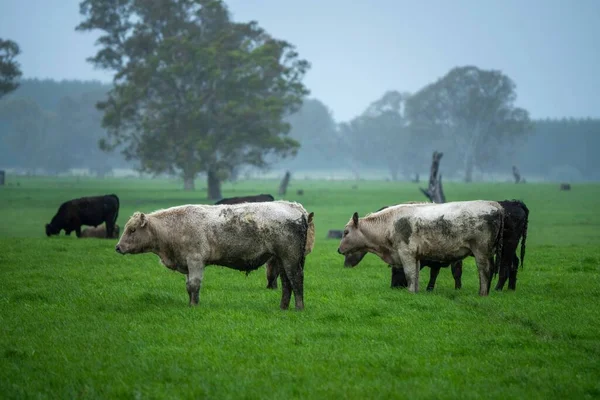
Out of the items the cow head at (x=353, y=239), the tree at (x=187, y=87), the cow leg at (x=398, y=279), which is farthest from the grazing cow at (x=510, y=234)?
the tree at (x=187, y=87)

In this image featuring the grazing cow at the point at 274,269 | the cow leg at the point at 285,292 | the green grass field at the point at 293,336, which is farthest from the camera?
the grazing cow at the point at 274,269

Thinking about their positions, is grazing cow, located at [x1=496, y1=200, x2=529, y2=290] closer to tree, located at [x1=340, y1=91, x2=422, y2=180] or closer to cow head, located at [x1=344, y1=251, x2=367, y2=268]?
cow head, located at [x1=344, y1=251, x2=367, y2=268]

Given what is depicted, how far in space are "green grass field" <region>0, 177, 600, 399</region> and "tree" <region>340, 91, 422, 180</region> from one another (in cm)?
12123

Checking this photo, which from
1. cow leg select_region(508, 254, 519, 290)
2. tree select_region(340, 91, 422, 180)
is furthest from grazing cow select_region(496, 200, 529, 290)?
tree select_region(340, 91, 422, 180)

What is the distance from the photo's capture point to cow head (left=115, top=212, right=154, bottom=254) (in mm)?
15523

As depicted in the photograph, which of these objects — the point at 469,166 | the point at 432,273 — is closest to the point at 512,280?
the point at 432,273

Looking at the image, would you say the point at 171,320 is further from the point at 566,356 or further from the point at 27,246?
the point at 27,246

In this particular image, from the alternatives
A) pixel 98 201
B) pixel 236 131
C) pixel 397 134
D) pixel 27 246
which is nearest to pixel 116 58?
pixel 236 131

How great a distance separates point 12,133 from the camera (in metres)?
158

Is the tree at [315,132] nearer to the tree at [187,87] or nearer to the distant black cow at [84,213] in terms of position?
the tree at [187,87]

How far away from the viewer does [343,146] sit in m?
166

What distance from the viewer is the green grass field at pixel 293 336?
964 centimetres

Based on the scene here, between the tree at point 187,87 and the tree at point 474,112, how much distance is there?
5759cm

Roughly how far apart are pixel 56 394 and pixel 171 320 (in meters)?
4.23
